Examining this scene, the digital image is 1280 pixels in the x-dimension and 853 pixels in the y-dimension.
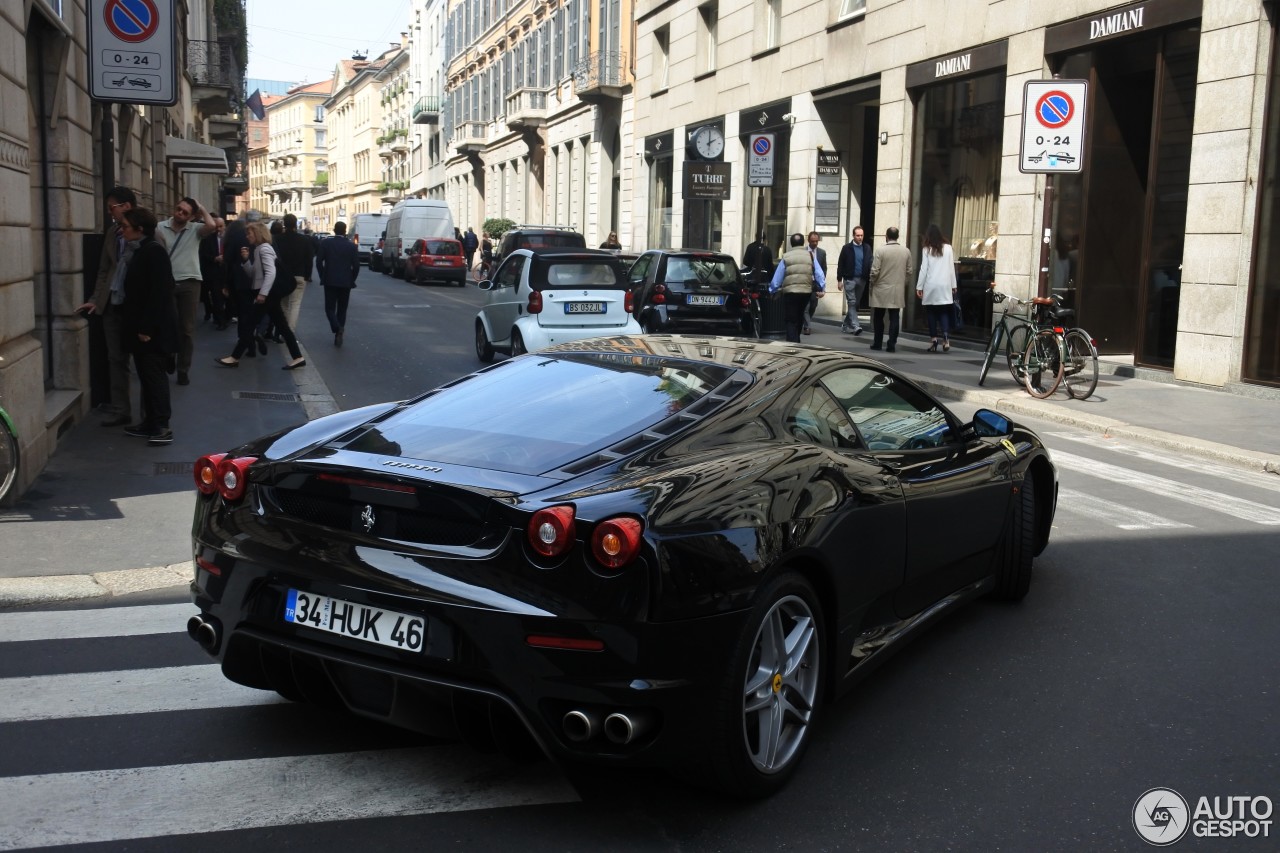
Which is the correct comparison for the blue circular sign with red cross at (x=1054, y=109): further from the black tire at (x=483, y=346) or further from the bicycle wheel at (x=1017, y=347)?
the black tire at (x=483, y=346)

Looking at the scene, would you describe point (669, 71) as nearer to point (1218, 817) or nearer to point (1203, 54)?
point (1203, 54)

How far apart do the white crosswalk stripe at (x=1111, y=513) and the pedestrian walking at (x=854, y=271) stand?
13.6m

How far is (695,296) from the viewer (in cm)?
1900

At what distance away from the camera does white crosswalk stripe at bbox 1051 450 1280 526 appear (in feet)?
27.8

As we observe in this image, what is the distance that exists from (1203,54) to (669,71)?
21908 mm

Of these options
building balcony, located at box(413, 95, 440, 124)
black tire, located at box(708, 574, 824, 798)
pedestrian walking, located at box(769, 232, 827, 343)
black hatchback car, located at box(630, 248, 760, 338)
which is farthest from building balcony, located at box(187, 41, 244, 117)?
building balcony, located at box(413, 95, 440, 124)

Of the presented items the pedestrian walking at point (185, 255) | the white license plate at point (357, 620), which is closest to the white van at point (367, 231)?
the pedestrian walking at point (185, 255)

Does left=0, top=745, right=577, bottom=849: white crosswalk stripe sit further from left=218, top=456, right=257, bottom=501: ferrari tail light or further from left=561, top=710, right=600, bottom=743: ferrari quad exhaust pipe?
left=218, top=456, right=257, bottom=501: ferrari tail light

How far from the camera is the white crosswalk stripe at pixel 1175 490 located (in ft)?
27.8

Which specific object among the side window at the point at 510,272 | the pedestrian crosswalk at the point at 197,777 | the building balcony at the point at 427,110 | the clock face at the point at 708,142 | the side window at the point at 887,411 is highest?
the building balcony at the point at 427,110

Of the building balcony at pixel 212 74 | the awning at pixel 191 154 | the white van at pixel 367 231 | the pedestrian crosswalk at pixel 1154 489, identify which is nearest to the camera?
the pedestrian crosswalk at pixel 1154 489

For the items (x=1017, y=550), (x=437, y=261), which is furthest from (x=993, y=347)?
(x=437, y=261)

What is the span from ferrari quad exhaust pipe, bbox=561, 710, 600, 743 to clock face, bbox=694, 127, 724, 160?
25.6m

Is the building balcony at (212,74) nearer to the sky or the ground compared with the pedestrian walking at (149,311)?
nearer to the sky
